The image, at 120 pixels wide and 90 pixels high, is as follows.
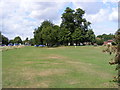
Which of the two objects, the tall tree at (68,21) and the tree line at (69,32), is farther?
the tall tree at (68,21)

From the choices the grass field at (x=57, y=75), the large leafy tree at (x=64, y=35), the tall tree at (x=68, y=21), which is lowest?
the grass field at (x=57, y=75)

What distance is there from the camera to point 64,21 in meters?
66.7

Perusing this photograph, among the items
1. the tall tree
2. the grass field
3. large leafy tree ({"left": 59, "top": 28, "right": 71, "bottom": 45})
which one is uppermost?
the tall tree

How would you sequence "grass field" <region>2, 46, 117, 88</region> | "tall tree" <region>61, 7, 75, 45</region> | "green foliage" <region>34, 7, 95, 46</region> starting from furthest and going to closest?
"tall tree" <region>61, 7, 75, 45</region> < "green foliage" <region>34, 7, 95, 46</region> < "grass field" <region>2, 46, 117, 88</region>

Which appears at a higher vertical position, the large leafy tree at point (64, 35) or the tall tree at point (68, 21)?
the tall tree at point (68, 21)

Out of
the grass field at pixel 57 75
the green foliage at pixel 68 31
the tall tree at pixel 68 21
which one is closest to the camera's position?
the grass field at pixel 57 75

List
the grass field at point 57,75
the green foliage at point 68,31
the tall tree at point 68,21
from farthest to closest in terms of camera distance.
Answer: the tall tree at point 68,21, the green foliage at point 68,31, the grass field at point 57,75

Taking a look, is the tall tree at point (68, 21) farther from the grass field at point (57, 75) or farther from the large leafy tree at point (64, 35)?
the grass field at point (57, 75)

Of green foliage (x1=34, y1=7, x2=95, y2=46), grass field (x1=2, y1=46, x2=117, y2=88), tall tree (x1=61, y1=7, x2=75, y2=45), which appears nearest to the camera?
grass field (x1=2, y1=46, x2=117, y2=88)

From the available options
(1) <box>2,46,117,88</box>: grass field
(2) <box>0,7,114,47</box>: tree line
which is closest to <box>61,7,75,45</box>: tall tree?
(2) <box>0,7,114,47</box>: tree line

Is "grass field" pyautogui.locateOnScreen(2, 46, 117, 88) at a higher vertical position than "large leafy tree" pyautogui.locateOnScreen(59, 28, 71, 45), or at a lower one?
lower

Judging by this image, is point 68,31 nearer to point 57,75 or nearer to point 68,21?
point 68,21

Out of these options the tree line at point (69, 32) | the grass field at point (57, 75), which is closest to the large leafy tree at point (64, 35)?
the tree line at point (69, 32)

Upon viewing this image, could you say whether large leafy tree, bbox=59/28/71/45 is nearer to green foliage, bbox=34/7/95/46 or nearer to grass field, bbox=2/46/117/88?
green foliage, bbox=34/7/95/46
